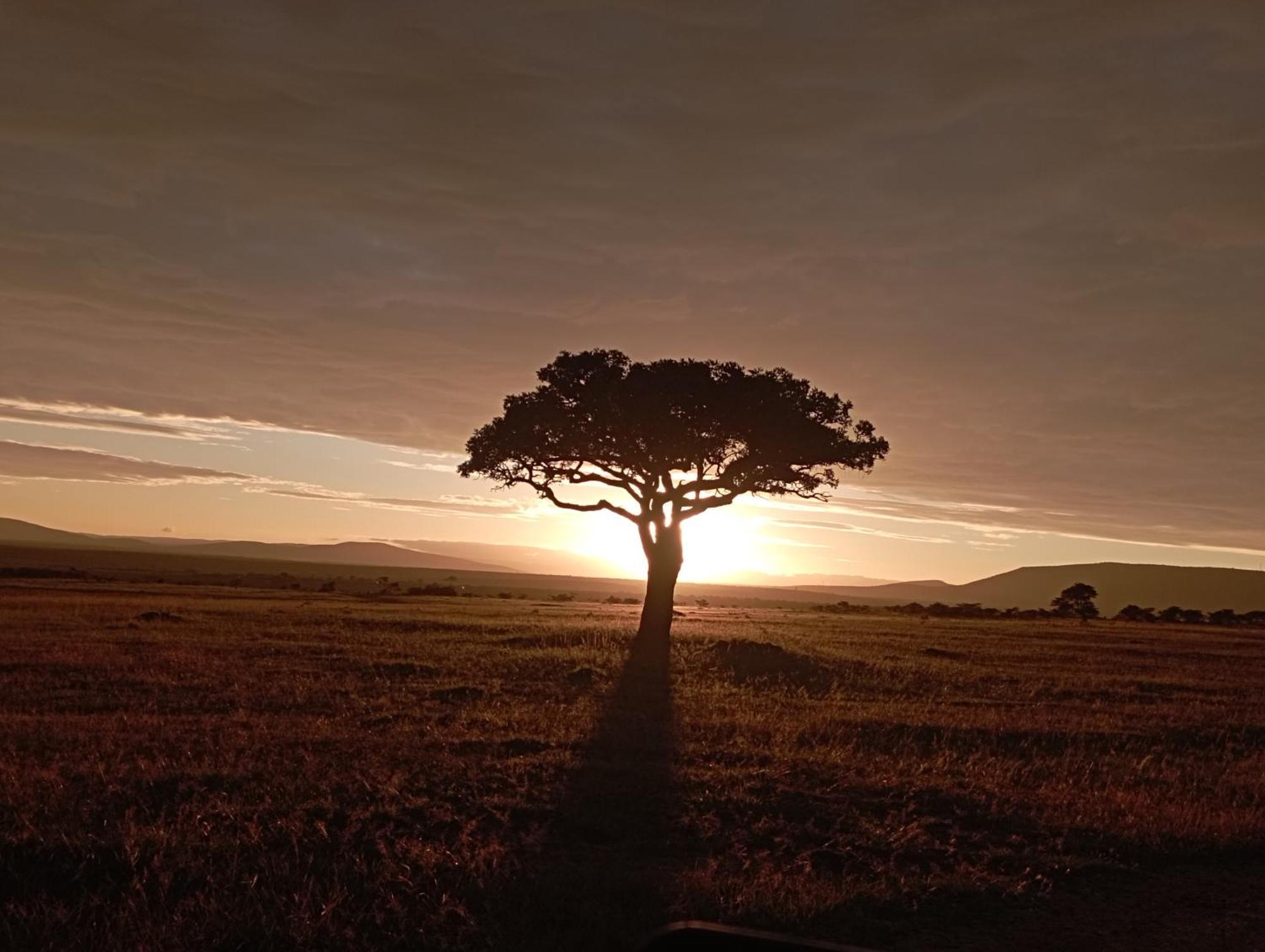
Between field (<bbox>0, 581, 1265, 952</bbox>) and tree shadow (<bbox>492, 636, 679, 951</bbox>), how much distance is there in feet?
0.13

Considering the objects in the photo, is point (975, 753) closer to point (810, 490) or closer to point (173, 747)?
point (173, 747)

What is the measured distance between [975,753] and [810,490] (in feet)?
61.7

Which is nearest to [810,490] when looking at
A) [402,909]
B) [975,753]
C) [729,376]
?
[729,376]

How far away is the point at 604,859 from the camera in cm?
879

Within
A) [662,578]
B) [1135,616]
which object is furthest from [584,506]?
[1135,616]

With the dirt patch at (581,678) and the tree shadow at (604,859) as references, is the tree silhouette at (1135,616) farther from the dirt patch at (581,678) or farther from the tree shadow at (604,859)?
the tree shadow at (604,859)

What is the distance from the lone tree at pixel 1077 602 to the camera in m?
85.1

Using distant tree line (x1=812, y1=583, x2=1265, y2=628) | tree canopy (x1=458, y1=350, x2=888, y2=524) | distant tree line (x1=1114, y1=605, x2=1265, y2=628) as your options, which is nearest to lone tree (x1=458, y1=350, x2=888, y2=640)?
tree canopy (x1=458, y1=350, x2=888, y2=524)

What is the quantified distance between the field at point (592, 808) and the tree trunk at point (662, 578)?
23.2ft

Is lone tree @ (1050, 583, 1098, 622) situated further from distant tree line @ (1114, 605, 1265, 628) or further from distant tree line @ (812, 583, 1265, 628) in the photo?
distant tree line @ (1114, 605, 1265, 628)

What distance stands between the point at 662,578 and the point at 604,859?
22.5 meters

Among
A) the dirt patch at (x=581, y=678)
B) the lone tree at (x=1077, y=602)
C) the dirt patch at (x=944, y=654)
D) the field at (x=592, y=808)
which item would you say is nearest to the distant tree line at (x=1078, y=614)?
the lone tree at (x=1077, y=602)

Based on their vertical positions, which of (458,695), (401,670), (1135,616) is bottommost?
(401,670)

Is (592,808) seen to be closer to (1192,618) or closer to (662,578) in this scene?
(662,578)
